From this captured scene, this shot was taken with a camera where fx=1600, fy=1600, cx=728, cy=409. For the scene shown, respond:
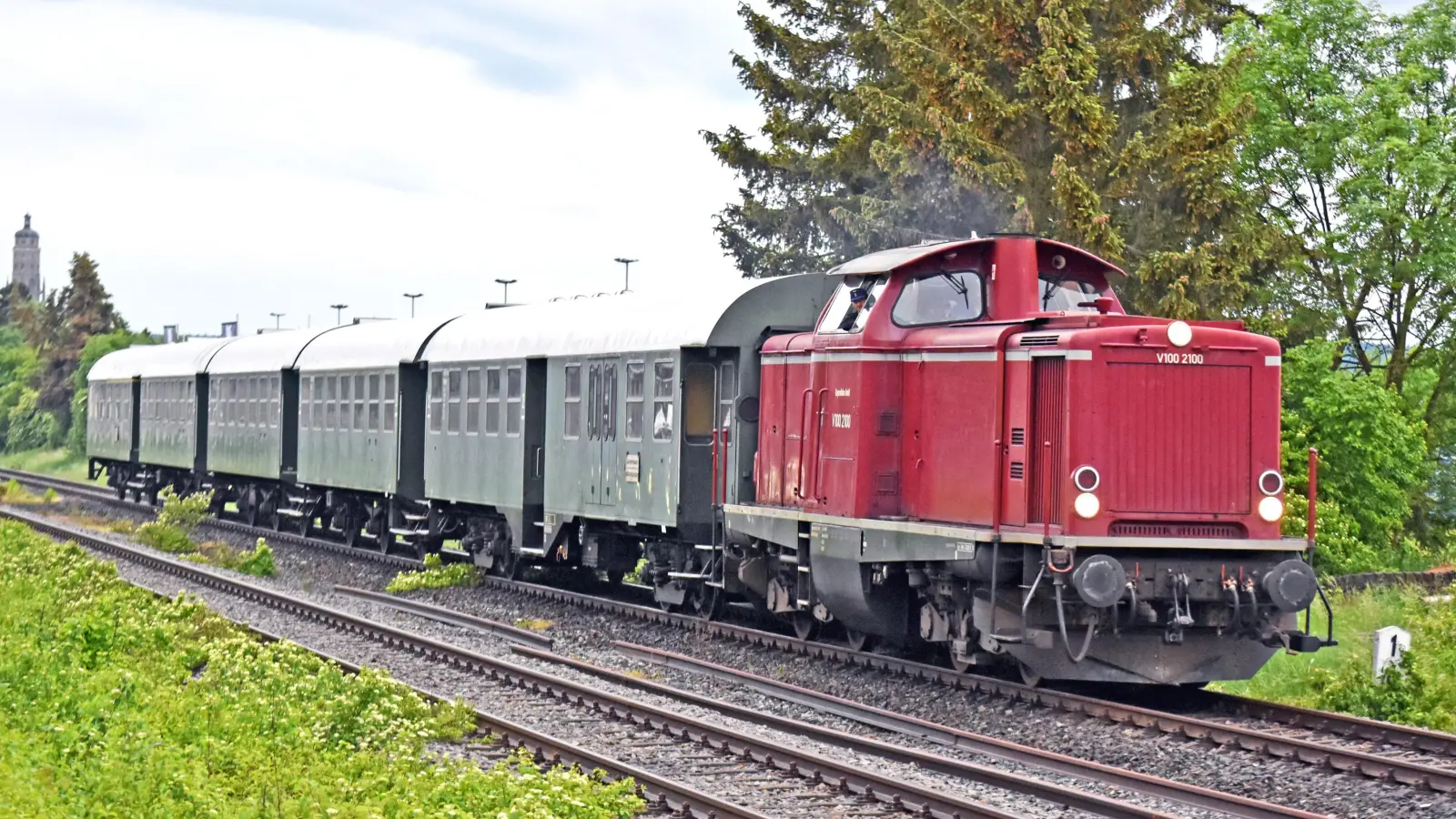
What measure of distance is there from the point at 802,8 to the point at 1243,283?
1727cm

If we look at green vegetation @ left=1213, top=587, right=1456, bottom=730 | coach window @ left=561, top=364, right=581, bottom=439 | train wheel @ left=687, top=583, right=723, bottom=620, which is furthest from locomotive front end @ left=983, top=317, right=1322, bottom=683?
coach window @ left=561, top=364, right=581, bottom=439

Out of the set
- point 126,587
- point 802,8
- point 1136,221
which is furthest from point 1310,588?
point 802,8

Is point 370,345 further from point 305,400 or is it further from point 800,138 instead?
point 800,138

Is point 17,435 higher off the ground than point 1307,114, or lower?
lower

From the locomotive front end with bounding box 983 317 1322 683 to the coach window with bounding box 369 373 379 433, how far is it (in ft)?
53.0

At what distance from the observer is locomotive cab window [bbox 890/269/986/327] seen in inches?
523

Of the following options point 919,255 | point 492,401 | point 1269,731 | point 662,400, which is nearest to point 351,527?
point 492,401

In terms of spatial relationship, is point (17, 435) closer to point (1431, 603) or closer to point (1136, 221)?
point (1136, 221)

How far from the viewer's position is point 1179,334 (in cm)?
1184

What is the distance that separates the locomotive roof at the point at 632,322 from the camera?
54.9 ft

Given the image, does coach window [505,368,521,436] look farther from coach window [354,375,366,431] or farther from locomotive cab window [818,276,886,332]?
locomotive cab window [818,276,886,332]

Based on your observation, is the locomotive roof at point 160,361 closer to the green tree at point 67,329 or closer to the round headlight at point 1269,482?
the round headlight at point 1269,482

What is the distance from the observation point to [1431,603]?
16.0 meters

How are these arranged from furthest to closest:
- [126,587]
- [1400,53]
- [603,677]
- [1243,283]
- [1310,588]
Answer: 1. [1400,53]
2. [1243,283]
3. [126,587]
4. [603,677]
5. [1310,588]
